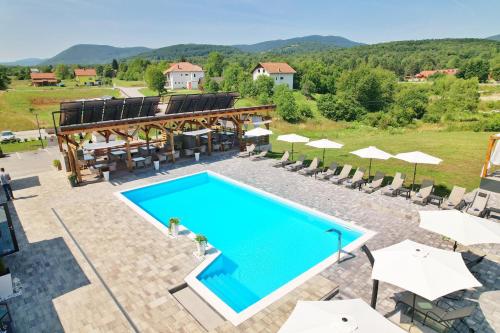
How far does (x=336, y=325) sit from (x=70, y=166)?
56.8 ft

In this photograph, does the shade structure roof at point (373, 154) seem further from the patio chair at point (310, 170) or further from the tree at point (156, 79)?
the tree at point (156, 79)

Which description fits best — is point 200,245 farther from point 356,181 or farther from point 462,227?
point 356,181

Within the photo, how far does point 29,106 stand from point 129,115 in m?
51.0

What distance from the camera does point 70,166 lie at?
17.3 metres

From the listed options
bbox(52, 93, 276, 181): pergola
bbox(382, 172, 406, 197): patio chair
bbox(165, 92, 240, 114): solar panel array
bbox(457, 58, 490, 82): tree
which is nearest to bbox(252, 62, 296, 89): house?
bbox(457, 58, 490, 82): tree

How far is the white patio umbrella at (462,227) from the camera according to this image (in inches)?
300

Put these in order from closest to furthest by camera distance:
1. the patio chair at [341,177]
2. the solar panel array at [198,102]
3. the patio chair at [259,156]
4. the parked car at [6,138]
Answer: the patio chair at [341,177]
the solar panel array at [198,102]
the patio chair at [259,156]
the parked car at [6,138]

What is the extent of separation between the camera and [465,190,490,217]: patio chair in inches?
436

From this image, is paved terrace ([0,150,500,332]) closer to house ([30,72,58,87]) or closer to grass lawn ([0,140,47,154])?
grass lawn ([0,140,47,154])

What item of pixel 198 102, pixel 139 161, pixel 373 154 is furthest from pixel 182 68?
pixel 373 154

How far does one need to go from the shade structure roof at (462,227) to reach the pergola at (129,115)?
14804 mm

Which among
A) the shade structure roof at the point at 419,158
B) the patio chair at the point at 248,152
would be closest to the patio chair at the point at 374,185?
the shade structure roof at the point at 419,158

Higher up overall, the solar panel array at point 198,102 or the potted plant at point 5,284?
Result: the solar panel array at point 198,102

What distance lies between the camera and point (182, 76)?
307 feet
